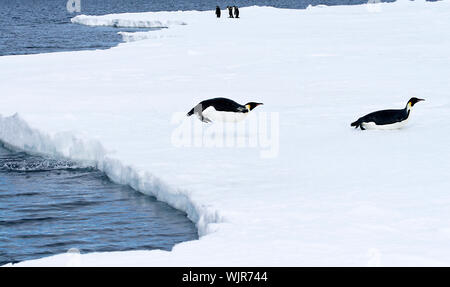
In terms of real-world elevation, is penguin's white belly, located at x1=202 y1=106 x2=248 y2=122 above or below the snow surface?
above

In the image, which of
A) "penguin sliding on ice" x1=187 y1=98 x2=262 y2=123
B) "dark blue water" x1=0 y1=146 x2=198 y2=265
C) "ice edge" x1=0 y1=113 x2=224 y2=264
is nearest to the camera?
"dark blue water" x1=0 y1=146 x2=198 y2=265

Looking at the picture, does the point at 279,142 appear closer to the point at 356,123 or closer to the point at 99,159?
the point at 356,123

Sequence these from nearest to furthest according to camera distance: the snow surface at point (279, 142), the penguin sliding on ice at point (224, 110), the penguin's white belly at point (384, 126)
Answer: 1. the snow surface at point (279, 142)
2. the penguin sliding on ice at point (224, 110)
3. the penguin's white belly at point (384, 126)

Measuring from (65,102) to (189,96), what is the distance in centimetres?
240

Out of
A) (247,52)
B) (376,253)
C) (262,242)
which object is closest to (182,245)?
(262,242)

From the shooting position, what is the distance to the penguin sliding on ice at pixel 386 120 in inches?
484

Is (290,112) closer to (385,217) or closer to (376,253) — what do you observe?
(385,217)

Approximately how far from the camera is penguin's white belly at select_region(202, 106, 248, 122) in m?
12.3

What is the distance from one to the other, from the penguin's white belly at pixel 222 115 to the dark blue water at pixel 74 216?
1.85 meters

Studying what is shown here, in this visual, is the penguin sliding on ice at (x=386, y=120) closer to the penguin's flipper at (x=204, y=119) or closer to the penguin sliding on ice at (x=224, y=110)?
the penguin sliding on ice at (x=224, y=110)

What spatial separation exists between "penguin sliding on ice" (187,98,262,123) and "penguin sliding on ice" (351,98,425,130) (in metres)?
1.64

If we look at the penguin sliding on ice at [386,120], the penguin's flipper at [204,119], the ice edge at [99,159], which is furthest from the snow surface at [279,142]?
the penguin's flipper at [204,119]

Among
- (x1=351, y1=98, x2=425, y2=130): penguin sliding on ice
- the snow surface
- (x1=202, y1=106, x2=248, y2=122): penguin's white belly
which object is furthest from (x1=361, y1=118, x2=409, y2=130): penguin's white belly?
(x1=202, y1=106, x2=248, y2=122): penguin's white belly

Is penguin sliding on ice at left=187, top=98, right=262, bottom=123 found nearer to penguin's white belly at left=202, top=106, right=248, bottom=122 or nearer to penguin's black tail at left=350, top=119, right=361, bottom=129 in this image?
penguin's white belly at left=202, top=106, right=248, bottom=122
